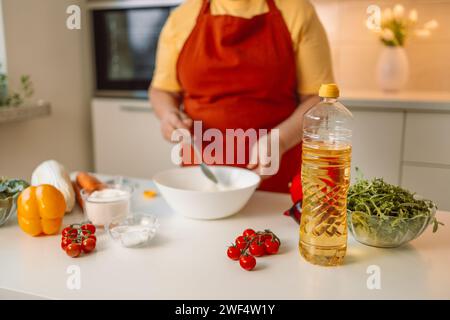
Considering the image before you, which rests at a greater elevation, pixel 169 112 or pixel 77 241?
pixel 169 112

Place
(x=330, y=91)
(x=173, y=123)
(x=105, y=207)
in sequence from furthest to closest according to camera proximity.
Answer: (x=173, y=123) < (x=105, y=207) < (x=330, y=91)

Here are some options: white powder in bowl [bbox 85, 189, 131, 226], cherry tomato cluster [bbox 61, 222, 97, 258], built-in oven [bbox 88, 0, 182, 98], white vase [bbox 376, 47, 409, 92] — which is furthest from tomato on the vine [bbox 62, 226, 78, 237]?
white vase [bbox 376, 47, 409, 92]

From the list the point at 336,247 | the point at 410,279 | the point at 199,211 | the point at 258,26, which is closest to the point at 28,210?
the point at 199,211

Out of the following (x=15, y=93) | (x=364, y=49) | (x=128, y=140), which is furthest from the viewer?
(x=128, y=140)

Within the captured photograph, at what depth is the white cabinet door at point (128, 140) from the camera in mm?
2293

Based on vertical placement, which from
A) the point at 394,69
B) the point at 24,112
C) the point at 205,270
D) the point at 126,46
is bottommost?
the point at 205,270

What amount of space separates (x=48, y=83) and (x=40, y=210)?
140 cm

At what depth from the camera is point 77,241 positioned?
31.8 inches

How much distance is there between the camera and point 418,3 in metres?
2.02

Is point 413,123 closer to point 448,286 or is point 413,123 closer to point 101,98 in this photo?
point 448,286

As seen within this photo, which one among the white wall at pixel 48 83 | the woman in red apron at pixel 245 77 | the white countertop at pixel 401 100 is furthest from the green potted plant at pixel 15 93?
the white countertop at pixel 401 100

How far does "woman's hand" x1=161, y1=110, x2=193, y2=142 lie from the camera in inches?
49.1

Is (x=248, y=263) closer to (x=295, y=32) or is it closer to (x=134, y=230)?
(x=134, y=230)

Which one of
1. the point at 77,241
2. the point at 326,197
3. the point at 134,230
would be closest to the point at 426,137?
the point at 326,197
